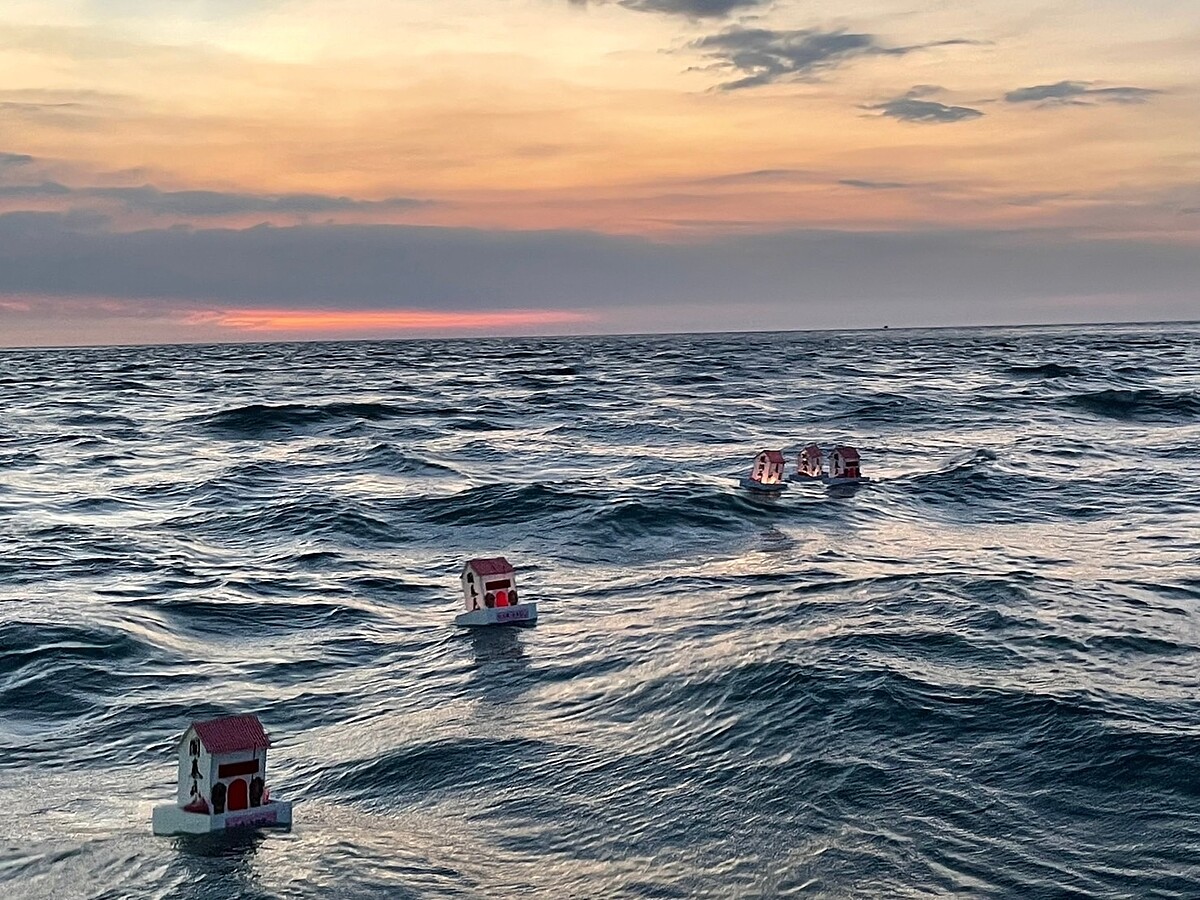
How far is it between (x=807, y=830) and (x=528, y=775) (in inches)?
128

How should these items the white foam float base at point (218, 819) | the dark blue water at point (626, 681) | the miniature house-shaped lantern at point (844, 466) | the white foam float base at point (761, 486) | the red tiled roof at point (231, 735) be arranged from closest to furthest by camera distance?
the dark blue water at point (626, 681) < the red tiled roof at point (231, 735) < the white foam float base at point (218, 819) < the white foam float base at point (761, 486) < the miniature house-shaped lantern at point (844, 466)

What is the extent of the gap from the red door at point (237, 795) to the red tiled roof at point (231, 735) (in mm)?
365

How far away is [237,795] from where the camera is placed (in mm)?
12141

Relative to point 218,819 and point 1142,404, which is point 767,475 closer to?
point 218,819

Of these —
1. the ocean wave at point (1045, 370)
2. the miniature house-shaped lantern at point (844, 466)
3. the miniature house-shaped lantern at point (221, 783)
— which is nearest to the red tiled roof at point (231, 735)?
the miniature house-shaped lantern at point (221, 783)

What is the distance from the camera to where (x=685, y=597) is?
74.1ft

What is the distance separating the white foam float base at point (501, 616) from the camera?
20172mm

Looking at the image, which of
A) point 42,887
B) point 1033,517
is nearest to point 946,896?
point 42,887

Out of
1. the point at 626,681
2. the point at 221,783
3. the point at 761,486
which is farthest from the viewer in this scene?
the point at 761,486

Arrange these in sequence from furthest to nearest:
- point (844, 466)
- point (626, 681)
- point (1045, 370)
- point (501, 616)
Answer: point (1045, 370)
point (844, 466)
point (501, 616)
point (626, 681)

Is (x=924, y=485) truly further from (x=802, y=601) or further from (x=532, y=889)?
(x=532, y=889)

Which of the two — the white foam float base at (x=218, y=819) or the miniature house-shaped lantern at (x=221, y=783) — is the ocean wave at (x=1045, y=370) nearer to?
the white foam float base at (x=218, y=819)

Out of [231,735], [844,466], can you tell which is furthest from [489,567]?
[844,466]

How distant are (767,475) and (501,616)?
15.7 m
